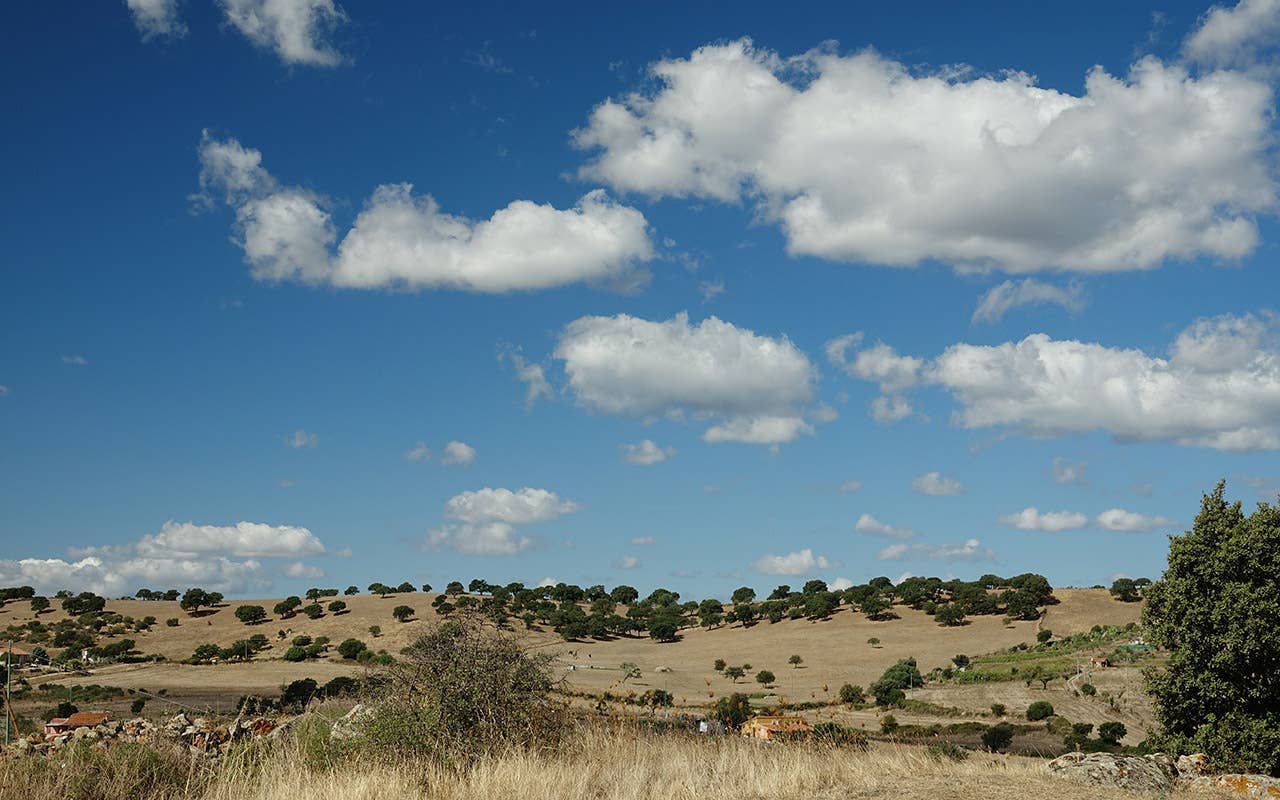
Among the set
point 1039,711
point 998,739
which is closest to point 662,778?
point 998,739

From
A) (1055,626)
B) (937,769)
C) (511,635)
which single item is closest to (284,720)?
(511,635)

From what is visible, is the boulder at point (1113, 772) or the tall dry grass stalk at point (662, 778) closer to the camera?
the tall dry grass stalk at point (662, 778)

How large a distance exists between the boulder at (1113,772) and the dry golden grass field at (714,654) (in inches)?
1543

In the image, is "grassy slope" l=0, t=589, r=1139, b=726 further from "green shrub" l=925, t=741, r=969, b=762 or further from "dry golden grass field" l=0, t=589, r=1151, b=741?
"green shrub" l=925, t=741, r=969, b=762

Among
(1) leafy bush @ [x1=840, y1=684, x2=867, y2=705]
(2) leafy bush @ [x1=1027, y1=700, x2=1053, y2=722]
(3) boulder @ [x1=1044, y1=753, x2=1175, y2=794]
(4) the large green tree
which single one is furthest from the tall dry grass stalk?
(1) leafy bush @ [x1=840, y1=684, x2=867, y2=705]

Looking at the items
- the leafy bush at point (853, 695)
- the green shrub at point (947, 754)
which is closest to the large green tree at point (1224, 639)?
the green shrub at point (947, 754)

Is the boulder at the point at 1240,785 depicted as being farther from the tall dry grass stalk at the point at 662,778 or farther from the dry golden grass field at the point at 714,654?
the dry golden grass field at the point at 714,654

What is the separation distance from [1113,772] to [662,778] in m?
7.33

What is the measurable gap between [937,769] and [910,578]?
415 feet

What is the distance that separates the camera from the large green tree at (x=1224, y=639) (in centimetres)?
2019

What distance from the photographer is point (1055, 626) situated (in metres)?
104

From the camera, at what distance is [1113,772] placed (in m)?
14.4

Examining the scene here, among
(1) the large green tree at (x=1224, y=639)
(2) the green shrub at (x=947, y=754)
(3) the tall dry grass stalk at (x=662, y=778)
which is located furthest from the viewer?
(1) the large green tree at (x=1224, y=639)

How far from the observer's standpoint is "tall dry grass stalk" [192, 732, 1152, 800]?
Result: 433 inches
